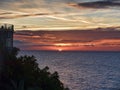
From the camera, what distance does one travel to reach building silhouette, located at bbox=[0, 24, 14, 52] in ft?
195

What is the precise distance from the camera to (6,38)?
60.7m

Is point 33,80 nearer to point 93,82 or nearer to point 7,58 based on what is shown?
point 7,58

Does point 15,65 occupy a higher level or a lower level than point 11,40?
lower

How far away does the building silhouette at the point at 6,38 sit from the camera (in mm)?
59481

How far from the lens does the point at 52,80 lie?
57625 millimetres

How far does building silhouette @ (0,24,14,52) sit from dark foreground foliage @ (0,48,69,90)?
1194mm

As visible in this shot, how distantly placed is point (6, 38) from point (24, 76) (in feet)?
24.0

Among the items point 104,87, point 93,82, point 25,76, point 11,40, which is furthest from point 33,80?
point 93,82

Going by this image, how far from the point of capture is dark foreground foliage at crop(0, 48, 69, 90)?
179ft

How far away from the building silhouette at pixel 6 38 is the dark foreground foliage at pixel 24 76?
3.92ft

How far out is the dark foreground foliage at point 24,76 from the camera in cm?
5447

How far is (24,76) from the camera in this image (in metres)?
56.5

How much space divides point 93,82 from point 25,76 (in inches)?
3032

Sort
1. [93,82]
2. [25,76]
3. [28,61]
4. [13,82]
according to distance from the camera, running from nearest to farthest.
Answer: [13,82], [25,76], [28,61], [93,82]
